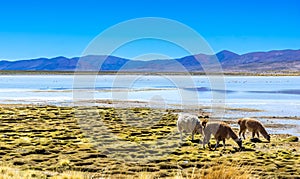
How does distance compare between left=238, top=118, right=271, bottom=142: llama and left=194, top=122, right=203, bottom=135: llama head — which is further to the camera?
left=238, top=118, right=271, bottom=142: llama

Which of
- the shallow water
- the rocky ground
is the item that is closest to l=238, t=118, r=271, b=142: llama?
the rocky ground

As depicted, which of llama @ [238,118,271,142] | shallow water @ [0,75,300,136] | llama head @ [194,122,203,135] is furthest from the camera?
shallow water @ [0,75,300,136]

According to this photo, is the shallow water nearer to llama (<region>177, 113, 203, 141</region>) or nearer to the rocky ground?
llama (<region>177, 113, 203, 141</region>)

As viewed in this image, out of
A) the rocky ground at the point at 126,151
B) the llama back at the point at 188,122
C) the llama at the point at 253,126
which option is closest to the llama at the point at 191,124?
the llama back at the point at 188,122

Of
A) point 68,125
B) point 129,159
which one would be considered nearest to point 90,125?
point 68,125

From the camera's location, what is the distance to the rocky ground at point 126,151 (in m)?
9.65

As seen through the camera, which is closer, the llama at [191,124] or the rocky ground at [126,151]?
the rocky ground at [126,151]

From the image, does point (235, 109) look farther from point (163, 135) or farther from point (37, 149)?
point (37, 149)

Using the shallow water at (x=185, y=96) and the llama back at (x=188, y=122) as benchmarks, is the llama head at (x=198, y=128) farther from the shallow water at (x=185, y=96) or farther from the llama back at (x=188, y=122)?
the shallow water at (x=185, y=96)

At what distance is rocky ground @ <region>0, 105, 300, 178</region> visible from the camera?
9648mm

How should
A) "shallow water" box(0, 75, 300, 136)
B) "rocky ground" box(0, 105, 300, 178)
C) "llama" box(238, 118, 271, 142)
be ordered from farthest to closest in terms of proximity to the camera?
"shallow water" box(0, 75, 300, 136)
"llama" box(238, 118, 271, 142)
"rocky ground" box(0, 105, 300, 178)

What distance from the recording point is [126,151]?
11609 mm

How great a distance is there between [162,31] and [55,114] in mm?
9851

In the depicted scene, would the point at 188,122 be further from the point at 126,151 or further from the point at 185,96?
the point at 185,96
